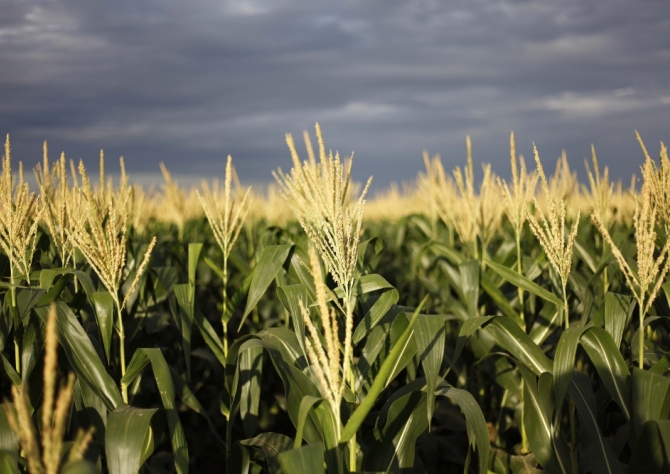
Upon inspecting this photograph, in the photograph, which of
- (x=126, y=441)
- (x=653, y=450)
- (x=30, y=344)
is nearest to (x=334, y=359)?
(x=126, y=441)

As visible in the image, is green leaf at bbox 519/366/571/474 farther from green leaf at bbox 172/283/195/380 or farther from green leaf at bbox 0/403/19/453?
green leaf at bbox 0/403/19/453

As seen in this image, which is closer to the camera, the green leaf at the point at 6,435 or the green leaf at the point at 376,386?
the green leaf at the point at 376,386

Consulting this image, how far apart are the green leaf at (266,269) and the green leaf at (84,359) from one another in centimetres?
101

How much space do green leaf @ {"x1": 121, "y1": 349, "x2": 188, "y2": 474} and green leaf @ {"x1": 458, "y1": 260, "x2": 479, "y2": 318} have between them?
2.34 m

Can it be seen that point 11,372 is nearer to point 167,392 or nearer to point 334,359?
point 167,392

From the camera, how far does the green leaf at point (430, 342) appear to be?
2982mm

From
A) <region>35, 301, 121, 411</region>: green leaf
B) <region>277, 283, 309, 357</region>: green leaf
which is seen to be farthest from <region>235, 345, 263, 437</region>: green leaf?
<region>35, 301, 121, 411</region>: green leaf

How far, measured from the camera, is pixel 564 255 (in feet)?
11.3

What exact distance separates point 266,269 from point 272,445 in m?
1.28

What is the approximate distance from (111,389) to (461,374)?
2.50 metres

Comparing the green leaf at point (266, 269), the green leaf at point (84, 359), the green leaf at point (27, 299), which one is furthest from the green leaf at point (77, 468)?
the green leaf at point (266, 269)

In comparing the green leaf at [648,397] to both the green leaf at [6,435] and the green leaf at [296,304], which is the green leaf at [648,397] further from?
the green leaf at [6,435]

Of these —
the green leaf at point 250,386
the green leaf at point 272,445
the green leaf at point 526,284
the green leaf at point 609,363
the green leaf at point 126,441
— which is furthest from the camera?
the green leaf at point 250,386

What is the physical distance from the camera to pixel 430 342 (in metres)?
3.09
